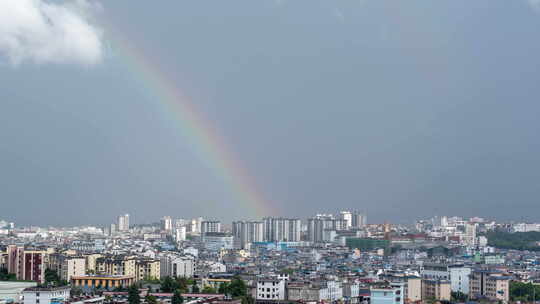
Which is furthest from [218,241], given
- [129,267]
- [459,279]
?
[459,279]

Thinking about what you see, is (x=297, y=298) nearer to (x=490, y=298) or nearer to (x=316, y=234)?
(x=490, y=298)

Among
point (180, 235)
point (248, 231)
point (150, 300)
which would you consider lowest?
point (180, 235)

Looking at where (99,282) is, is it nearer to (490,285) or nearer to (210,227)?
(490,285)

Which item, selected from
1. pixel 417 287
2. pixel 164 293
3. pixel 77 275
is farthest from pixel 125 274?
pixel 417 287

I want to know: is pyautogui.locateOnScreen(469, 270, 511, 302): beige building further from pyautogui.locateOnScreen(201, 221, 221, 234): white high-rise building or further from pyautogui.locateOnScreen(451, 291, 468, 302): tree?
pyautogui.locateOnScreen(201, 221, 221, 234): white high-rise building

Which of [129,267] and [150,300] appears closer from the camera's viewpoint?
[150,300]

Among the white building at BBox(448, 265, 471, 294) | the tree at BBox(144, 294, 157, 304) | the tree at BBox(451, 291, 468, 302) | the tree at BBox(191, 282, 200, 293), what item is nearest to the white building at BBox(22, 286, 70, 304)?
the tree at BBox(144, 294, 157, 304)
